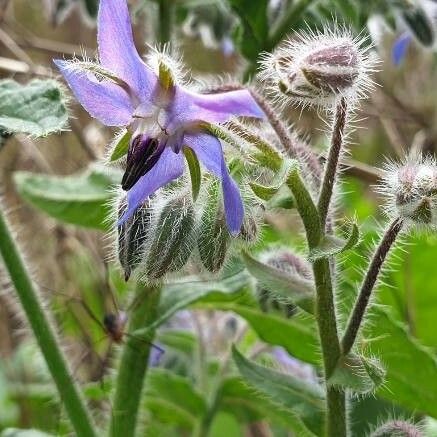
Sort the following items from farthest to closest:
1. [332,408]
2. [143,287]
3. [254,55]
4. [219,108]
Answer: [254,55], [143,287], [332,408], [219,108]

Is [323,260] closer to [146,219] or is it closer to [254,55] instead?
[146,219]

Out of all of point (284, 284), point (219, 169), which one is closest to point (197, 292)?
point (284, 284)

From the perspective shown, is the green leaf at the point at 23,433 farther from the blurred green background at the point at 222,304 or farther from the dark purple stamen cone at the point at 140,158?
the dark purple stamen cone at the point at 140,158

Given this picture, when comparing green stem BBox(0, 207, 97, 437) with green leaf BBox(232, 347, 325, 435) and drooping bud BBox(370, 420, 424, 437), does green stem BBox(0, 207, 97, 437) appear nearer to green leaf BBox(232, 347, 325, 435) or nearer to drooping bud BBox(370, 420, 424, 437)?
green leaf BBox(232, 347, 325, 435)

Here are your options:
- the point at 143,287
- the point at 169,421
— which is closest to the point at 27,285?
the point at 143,287

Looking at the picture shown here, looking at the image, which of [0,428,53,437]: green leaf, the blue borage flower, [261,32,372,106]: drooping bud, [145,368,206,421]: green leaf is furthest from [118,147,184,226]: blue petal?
[145,368,206,421]: green leaf

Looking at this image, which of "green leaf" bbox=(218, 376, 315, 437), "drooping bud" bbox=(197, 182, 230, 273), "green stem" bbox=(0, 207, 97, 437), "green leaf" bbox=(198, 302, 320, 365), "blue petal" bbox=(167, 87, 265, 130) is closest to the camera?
"blue petal" bbox=(167, 87, 265, 130)
